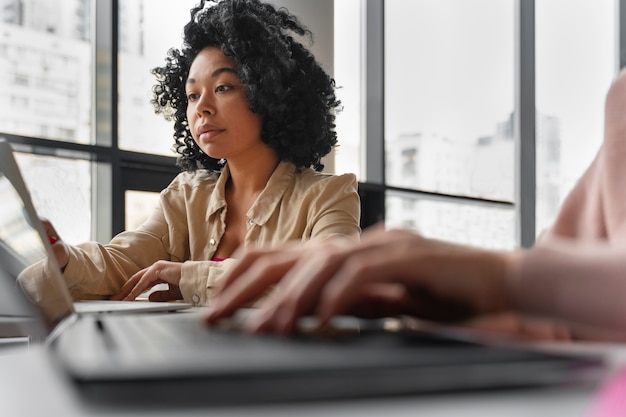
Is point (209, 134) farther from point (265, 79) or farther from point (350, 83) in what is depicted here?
point (350, 83)

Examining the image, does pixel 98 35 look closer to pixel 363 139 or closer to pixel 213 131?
pixel 213 131

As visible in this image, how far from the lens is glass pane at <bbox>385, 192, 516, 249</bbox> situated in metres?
3.72

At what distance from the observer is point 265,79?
1.77m

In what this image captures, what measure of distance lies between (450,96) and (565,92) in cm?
113

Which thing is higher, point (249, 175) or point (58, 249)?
point (249, 175)

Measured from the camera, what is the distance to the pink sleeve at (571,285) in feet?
1.01

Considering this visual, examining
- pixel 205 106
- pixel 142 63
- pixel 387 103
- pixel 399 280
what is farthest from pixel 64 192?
pixel 399 280

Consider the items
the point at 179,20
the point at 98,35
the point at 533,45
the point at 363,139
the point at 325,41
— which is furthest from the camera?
the point at 533,45

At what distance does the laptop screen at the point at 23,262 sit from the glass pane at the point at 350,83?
2798mm

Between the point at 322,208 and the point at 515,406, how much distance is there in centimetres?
141

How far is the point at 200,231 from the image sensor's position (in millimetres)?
1628

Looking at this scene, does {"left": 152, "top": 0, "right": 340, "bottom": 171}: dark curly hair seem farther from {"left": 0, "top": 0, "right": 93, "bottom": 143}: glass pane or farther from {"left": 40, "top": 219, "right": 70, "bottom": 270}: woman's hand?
{"left": 40, "top": 219, "right": 70, "bottom": 270}: woman's hand

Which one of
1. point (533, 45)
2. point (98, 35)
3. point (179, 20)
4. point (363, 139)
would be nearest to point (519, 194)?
point (533, 45)

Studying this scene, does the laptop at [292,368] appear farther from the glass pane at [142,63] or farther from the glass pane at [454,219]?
the glass pane at [454,219]
